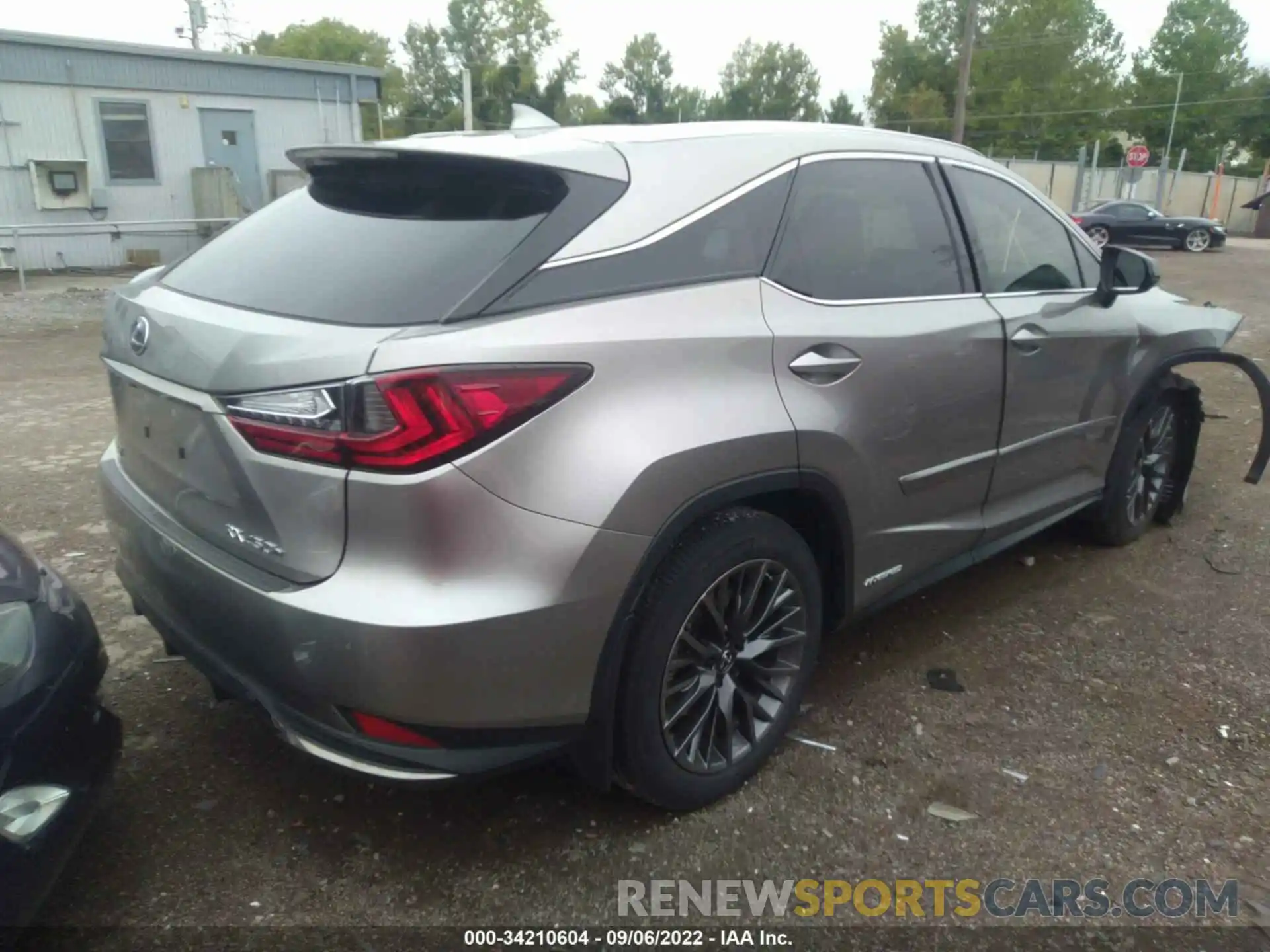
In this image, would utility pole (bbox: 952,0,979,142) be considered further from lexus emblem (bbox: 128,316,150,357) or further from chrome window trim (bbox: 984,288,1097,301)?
lexus emblem (bbox: 128,316,150,357)

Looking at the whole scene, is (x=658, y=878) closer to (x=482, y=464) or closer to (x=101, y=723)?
(x=482, y=464)

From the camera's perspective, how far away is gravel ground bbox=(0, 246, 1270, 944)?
231cm

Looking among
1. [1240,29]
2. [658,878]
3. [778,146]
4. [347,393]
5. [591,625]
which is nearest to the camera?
[347,393]

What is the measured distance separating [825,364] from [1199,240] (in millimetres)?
26167

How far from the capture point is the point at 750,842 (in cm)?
246

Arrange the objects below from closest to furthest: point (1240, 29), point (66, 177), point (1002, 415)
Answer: point (1002, 415), point (66, 177), point (1240, 29)

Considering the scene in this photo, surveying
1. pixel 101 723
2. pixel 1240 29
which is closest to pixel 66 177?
pixel 101 723

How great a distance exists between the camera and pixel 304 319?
2074mm

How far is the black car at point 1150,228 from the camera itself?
24.0m

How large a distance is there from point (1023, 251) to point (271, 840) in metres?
3.10

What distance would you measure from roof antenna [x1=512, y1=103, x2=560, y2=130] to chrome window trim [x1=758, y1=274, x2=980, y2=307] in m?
0.85

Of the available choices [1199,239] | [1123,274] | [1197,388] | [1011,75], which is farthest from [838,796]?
[1011,75]

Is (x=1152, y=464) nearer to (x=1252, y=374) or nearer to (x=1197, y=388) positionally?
(x=1197, y=388)

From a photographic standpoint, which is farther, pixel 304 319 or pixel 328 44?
pixel 328 44
